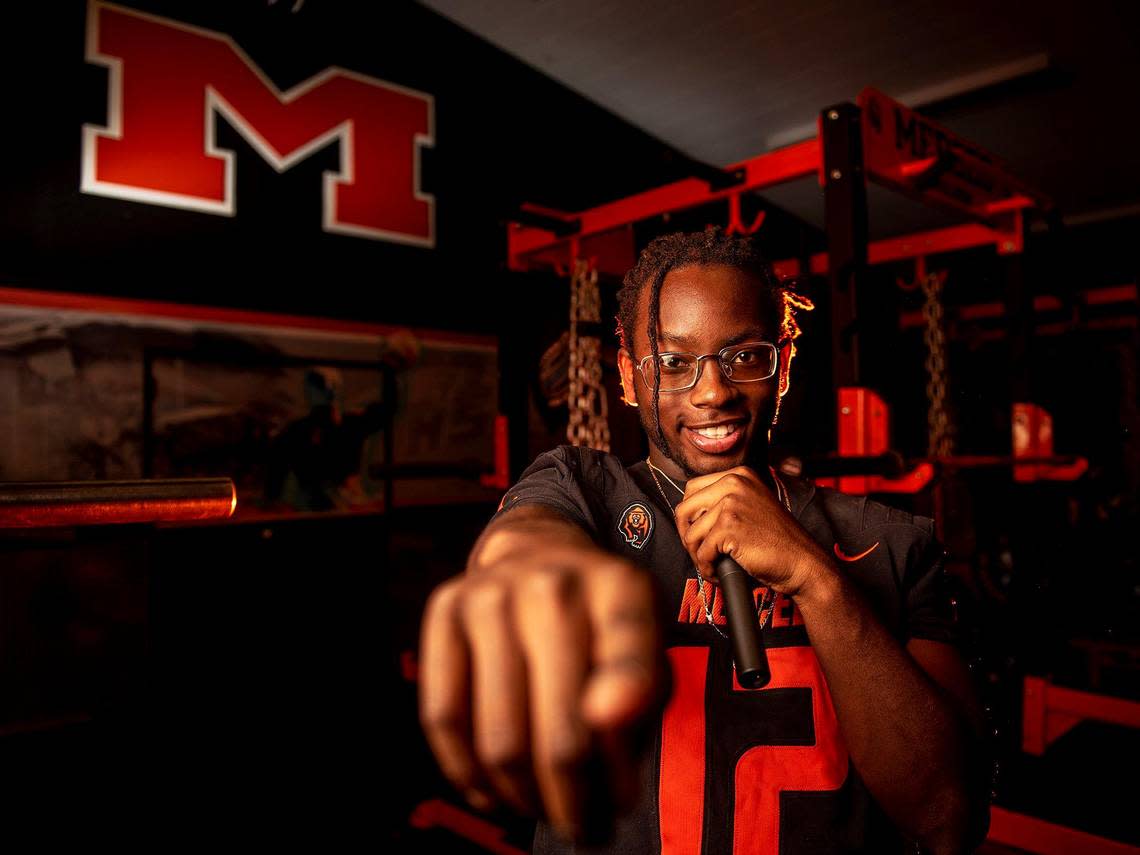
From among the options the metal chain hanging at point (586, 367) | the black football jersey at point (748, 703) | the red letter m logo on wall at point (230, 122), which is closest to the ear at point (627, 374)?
the black football jersey at point (748, 703)

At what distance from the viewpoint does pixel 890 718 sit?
38.1 inches

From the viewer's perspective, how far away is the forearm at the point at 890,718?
0.94 metres

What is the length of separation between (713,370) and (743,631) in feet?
1.72

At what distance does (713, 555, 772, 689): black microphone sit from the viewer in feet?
2.40

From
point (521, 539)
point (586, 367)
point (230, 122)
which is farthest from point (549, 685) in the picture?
point (230, 122)

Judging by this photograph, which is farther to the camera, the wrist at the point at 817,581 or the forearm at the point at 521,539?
the wrist at the point at 817,581

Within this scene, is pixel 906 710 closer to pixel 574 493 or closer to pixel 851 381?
pixel 574 493

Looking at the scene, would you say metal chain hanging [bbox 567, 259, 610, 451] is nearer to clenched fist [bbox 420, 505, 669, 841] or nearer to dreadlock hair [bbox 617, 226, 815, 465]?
dreadlock hair [bbox 617, 226, 815, 465]

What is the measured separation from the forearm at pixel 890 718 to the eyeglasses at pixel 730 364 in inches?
14.2

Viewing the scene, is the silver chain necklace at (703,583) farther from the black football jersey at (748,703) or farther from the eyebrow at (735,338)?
the eyebrow at (735,338)

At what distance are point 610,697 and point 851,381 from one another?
199 cm

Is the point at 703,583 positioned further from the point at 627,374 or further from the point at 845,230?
the point at 845,230

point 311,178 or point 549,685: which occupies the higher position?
point 311,178

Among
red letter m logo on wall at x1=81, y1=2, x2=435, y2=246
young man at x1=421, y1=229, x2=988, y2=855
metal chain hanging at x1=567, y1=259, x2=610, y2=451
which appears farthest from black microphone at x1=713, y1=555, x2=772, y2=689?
red letter m logo on wall at x1=81, y1=2, x2=435, y2=246
